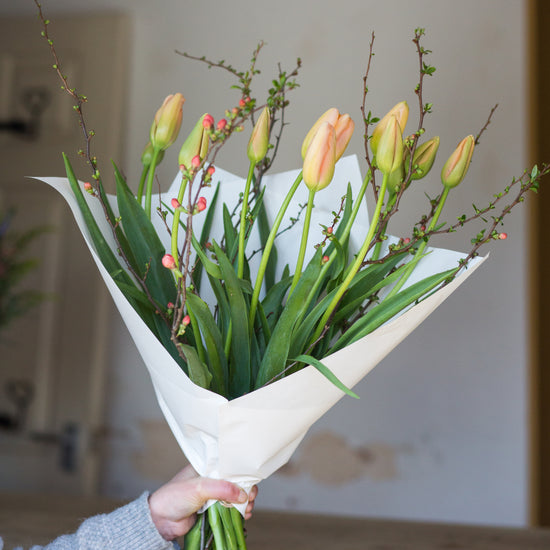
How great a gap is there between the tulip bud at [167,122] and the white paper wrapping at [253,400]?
0.11 metres

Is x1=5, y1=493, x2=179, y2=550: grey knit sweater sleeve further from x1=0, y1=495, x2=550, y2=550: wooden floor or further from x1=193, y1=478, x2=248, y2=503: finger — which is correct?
x1=0, y1=495, x2=550, y2=550: wooden floor

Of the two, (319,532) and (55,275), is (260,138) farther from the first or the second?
(55,275)

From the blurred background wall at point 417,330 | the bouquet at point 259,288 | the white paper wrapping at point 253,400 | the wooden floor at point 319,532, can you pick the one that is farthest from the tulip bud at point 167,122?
the blurred background wall at point 417,330

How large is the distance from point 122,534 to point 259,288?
12.6 inches

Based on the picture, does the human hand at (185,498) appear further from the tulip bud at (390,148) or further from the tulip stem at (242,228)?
the tulip bud at (390,148)

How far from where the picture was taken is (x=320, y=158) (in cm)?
60

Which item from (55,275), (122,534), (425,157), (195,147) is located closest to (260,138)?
(195,147)

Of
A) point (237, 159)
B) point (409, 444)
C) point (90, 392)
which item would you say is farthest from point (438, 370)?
point (90, 392)

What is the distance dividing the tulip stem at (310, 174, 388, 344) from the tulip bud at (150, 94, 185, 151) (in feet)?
0.73

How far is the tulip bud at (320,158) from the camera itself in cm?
59

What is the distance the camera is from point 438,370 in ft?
7.45

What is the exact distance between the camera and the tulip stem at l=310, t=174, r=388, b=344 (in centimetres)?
62

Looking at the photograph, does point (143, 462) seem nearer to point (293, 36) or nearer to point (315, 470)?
point (315, 470)

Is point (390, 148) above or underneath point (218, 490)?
above
